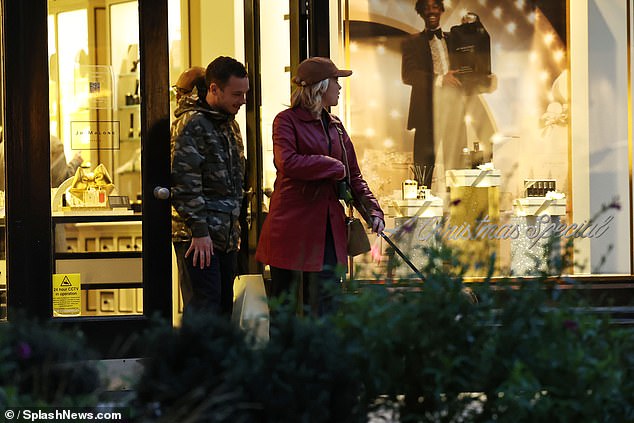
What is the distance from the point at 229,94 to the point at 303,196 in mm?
647

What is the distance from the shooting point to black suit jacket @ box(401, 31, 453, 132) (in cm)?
845

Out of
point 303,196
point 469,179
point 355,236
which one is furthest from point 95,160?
point 469,179

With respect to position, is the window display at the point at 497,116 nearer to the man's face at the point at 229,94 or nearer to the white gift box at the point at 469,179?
the white gift box at the point at 469,179

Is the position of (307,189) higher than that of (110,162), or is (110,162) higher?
(110,162)

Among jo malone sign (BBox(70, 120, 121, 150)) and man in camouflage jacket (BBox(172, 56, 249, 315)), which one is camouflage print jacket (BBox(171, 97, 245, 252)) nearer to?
man in camouflage jacket (BBox(172, 56, 249, 315))

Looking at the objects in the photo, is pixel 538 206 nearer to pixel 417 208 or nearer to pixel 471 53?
pixel 417 208

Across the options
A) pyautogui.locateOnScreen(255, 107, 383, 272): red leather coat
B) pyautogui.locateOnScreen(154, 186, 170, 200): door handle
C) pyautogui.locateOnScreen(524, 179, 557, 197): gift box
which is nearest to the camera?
pyautogui.locateOnScreen(255, 107, 383, 272): red leather coat

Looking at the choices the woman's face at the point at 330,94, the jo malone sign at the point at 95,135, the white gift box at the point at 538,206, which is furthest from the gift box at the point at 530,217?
the jo malone sign at the point at 95,135

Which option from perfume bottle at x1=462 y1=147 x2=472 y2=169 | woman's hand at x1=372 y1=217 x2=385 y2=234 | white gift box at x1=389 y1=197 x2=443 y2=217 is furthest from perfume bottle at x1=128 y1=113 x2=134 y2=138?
perfume bottle at x1=462 y1=147 x2=472 y2=169

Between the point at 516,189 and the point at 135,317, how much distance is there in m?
3.04

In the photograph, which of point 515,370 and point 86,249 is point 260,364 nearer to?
point 515,370

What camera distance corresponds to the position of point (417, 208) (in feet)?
27.5

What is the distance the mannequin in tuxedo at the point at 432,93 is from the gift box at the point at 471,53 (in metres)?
0.04

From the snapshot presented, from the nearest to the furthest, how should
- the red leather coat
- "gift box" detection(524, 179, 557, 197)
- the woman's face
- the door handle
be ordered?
the red leather coat
the woman's face
the door handle
"gift box" detection(524, 179, 557, 197)
